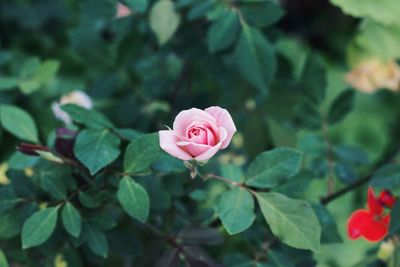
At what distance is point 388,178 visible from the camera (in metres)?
0.86

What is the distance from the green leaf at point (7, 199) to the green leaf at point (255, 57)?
412mm

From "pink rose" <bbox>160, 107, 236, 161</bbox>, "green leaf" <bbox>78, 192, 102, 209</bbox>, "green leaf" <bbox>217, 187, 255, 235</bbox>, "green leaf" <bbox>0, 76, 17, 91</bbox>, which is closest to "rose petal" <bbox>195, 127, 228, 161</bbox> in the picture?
"pink rose" <bbox>160, 107, 236, 161</bbox>

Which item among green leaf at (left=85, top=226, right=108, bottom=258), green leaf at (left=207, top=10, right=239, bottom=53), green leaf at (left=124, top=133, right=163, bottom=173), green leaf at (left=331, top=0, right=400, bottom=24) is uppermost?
green leaf at (left=331, top=0, right=400, bottom=24)

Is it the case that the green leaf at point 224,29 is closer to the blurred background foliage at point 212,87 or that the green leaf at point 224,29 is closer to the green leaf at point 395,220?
the blurred background foliage at point 212,87

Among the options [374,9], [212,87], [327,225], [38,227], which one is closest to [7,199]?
[38,227]

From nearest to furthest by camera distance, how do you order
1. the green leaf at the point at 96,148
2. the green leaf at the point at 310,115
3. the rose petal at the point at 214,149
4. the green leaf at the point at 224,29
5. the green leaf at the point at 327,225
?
the rose petal at the point at 214,149
the green leaf at the point at 96,148
the green leaf at the point at 327,225
the green leaf at the point at 224,29
the green leaf at the point at 310,115

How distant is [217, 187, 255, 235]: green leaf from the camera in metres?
0.74

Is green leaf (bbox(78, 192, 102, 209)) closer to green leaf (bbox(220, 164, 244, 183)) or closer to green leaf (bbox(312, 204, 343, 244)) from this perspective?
green leaf (bbox(220, 164, 244, 183))

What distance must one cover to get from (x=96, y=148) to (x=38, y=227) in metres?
0.12

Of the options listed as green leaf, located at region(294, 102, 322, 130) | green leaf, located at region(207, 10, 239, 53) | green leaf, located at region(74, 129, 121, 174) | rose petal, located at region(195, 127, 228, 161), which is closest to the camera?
rose petal, located at region(195, 127, 228, 161)

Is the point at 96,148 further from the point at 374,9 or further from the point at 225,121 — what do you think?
the point at 374,9

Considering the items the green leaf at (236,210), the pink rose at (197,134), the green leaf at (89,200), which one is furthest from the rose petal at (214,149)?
the green leaf at (89,200)

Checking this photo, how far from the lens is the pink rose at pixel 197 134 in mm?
677

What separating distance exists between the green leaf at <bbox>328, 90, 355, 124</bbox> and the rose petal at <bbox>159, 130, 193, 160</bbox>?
49cm
